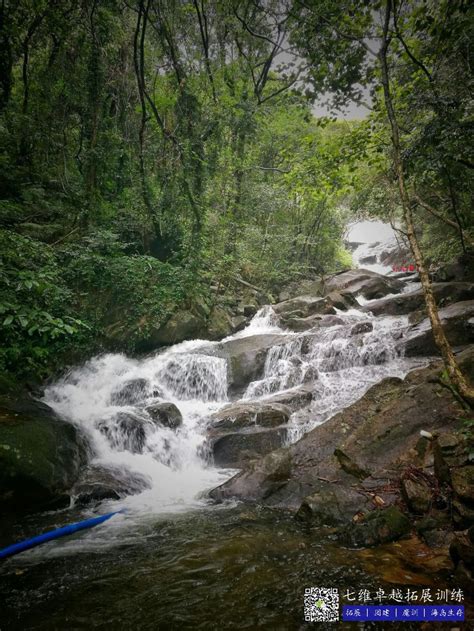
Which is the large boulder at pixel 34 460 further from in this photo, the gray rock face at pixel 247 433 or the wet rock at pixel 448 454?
the wet rock at pixel 448 454

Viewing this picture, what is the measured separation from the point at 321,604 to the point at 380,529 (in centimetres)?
114

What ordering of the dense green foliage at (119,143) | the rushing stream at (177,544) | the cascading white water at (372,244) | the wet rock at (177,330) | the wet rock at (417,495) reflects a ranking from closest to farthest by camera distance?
the rushing stream at (177,544) < the wet rock at (417,495) < the dense green foliage at (119,143) < the wet rock at (177,330) < the cascading white water at (372,244)

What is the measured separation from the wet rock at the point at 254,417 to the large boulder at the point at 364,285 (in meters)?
11.3

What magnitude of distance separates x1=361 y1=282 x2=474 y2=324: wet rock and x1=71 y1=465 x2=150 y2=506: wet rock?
1059 cm

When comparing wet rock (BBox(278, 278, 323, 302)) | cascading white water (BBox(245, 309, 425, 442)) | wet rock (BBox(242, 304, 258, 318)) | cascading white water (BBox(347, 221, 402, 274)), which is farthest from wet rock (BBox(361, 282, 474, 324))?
cascading white water (BBox(347, 221, 402, 274))

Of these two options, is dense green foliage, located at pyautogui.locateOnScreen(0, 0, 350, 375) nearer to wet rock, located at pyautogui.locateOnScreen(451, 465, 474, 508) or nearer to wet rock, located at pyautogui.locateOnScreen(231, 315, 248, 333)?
wet rock, located at pyautogui.locateOnScreen(231, 315, 248, 333)

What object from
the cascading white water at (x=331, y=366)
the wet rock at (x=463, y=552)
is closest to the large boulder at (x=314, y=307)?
the cascading white water at (x=331, y=366)

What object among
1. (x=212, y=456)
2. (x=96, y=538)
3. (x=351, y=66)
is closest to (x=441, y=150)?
(x=351, y=66)

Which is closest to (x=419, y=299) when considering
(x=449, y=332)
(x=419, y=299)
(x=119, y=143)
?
(x=419, y=299)

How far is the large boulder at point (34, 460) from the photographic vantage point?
5.12m

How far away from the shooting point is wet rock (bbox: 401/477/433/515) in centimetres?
373

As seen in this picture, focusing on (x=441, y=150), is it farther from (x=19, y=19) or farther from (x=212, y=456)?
(x=19, y=19)

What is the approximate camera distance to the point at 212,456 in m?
8.00

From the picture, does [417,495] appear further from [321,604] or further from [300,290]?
[300,290]
